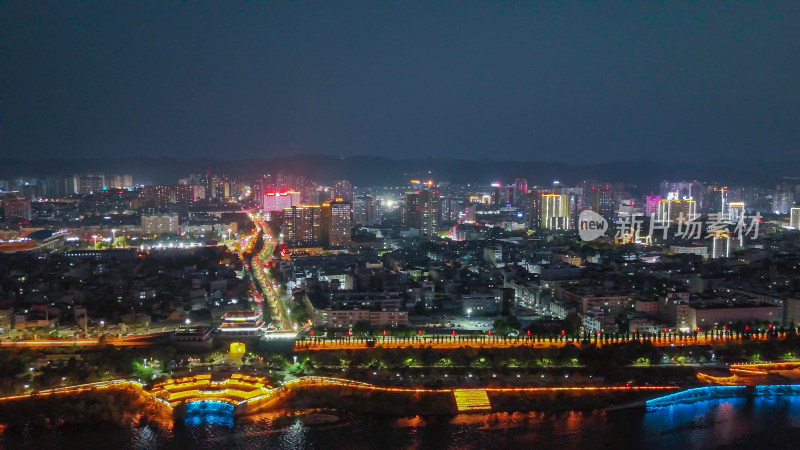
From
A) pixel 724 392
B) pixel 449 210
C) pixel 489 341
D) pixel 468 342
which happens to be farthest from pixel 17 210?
pixel 724 392

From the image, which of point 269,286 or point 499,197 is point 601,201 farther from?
point 269,286

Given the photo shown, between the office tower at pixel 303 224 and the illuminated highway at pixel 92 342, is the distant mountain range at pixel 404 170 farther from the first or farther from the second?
the illuminated highway at pixel 92 342

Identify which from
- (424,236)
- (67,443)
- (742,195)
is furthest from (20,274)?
(742,195)

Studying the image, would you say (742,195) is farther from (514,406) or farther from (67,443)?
(67,443)

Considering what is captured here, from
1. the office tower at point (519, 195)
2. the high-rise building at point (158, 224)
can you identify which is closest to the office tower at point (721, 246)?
the office tower at point (519, 195)
